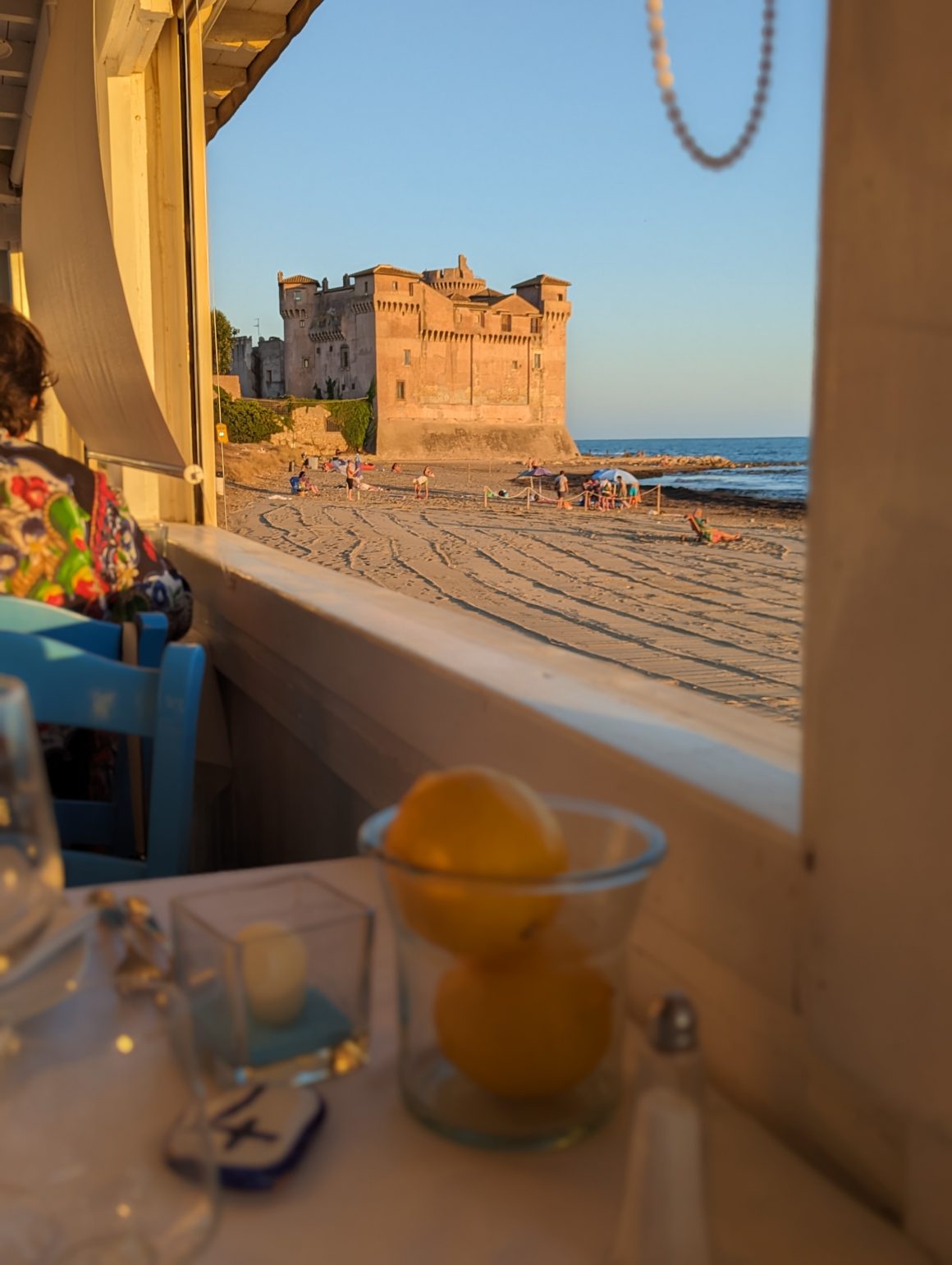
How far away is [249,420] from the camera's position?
1124 inches

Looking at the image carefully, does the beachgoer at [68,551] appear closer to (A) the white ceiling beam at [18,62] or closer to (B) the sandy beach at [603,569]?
(B) the sandy beach at [603,569]

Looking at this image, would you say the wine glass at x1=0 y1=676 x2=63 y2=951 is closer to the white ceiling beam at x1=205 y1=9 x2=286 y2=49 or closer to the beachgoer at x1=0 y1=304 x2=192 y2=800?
the beachgoer at x1=0 y1=304 x2=192 y2=800

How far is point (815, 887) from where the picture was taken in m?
0.38

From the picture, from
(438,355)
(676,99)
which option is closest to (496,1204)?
(676,99)

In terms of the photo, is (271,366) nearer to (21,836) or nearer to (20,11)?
(20,11)

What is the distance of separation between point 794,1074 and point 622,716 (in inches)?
8.8

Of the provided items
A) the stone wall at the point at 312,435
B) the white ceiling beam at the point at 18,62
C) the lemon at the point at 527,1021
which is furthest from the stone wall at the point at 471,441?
the lemon at the point at 527,1021

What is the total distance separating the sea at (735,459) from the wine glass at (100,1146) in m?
0.31

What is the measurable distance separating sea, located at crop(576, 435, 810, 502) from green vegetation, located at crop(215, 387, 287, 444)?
10.6 metres

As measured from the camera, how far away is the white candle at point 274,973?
0.47m

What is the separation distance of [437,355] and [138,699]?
35.3 m

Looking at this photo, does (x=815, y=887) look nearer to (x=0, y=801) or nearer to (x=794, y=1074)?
(x=794, y=1074)

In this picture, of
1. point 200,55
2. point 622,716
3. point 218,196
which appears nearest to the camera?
point 622,716

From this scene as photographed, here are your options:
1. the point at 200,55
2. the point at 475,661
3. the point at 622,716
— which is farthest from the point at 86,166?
the point at 622,716
